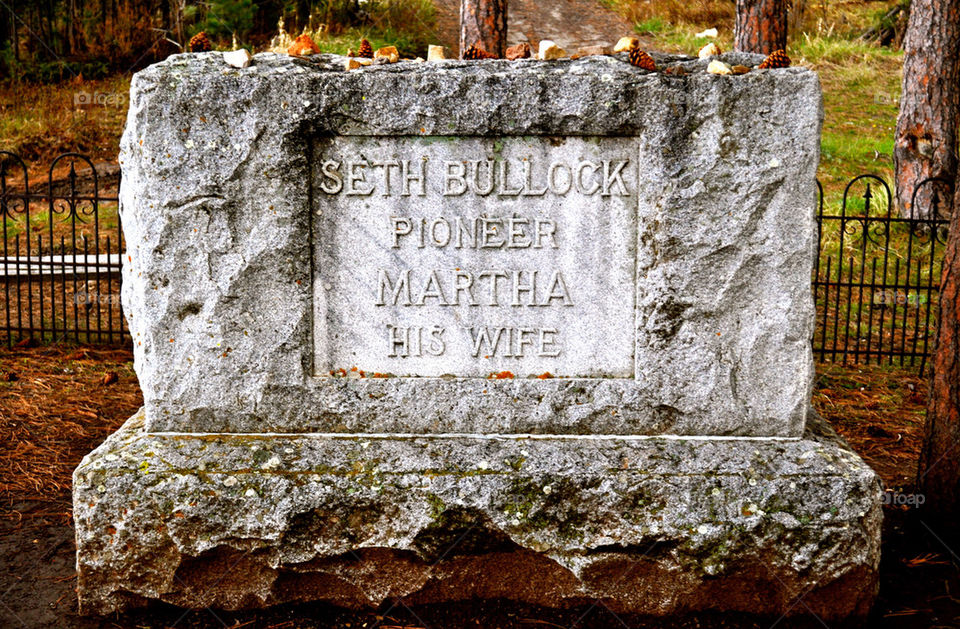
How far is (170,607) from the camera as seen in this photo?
319cm

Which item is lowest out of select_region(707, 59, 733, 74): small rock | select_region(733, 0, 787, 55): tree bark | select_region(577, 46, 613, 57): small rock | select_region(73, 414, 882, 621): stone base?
select_region(73, 414, 882, 621): stone base

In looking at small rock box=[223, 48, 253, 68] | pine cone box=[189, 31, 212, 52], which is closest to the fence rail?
pine cone box=[189, 31, 212, 52]

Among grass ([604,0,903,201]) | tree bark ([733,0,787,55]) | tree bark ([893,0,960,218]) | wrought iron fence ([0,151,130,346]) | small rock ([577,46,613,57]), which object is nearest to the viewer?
small rock ([577,46,613,57])

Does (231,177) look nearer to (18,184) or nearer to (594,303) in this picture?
(594,303)

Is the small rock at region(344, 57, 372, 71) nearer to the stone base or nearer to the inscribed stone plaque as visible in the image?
the inscribed stone plaque

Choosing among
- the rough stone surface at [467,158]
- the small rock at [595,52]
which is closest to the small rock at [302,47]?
the rough stone surface at [467,158]

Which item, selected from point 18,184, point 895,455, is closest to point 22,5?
point 18,184

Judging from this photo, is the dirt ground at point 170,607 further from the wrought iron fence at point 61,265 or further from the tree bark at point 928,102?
the tree bark at point 928,102

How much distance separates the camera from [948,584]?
3422mm

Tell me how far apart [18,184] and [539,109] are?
9932 millimetres

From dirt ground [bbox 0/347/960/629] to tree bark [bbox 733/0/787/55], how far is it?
9.76ft

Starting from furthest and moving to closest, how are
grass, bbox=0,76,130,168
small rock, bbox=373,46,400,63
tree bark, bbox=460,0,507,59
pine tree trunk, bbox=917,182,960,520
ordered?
1. grass, bbox=0,76,130,168
2. tree bark, bbox=460,0,507,59
3. pine tree trunk, bbox=917,182,960,520
4. small rock, bbox=373,46,400,63

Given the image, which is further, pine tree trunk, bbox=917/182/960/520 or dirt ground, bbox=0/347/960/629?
pine tree trunk, bbox=917/182/960/520

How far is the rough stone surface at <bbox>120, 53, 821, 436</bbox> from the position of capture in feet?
10.1
